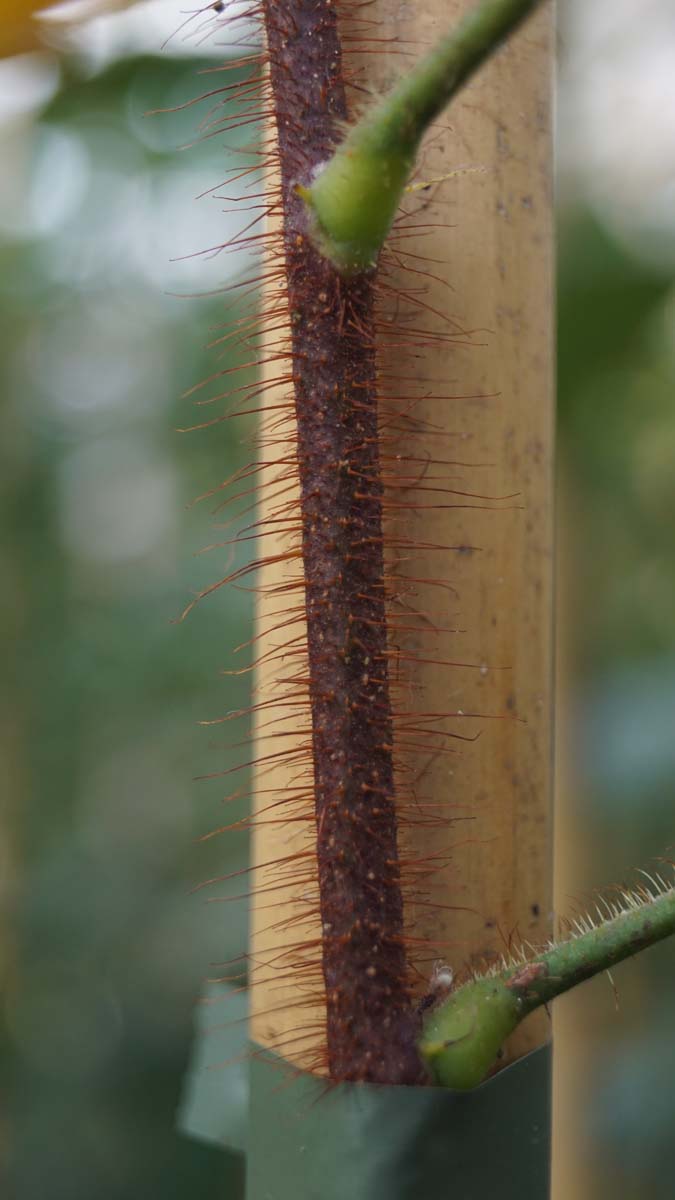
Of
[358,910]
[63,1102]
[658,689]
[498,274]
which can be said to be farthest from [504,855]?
[63,1102]

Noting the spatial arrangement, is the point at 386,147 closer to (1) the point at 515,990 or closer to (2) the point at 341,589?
(2) the point at 341,589

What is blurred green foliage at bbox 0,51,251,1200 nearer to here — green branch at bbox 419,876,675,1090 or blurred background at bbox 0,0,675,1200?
blurred background at bbox 0,0,675,1200

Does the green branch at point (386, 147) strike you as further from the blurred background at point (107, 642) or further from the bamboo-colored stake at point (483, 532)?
the blurred background at point (107, 642)

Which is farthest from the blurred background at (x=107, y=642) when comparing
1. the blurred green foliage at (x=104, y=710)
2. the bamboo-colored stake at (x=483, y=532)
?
the bamboo-colored stake at (x=483, y=532)

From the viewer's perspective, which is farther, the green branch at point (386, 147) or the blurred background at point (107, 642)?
the blurred background at point (107, 642)

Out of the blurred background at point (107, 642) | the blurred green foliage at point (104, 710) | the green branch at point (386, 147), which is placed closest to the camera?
the green branch at point (386, 147)

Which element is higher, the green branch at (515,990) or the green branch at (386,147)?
the green branch at (386,147)
